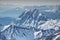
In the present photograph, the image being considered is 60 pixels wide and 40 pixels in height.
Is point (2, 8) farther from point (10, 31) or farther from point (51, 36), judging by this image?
point (51, 36)

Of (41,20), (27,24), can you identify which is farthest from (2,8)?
(41,20)

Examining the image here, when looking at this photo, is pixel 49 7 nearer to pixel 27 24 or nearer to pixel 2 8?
pixel 27 24

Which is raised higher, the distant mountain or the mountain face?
the distant mountain

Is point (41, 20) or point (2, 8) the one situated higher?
point (2, 8)

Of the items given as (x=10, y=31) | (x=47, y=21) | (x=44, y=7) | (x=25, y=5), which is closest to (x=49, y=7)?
(x=44, y=7)

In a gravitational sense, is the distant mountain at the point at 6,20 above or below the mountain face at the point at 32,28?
above

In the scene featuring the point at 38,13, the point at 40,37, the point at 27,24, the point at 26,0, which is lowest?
the point at 40,37
